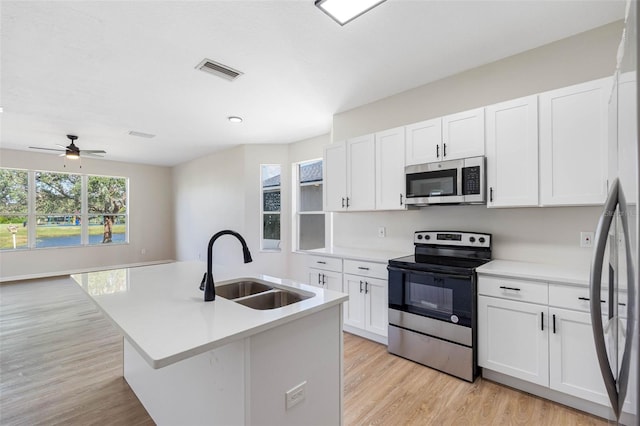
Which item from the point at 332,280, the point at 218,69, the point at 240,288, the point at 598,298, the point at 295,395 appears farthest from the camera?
the point at 332,280

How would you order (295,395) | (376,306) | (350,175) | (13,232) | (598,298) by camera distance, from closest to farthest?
(598,298), (295,395), (376,306), (350,175), (13,232)

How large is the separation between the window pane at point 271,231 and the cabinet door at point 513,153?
12.9ft

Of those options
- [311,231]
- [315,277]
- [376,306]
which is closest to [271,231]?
[311,231]

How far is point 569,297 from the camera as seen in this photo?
195 centimetres

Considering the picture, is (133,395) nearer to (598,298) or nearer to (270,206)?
(598,298)

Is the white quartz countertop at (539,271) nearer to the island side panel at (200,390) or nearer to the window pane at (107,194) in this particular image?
the island side panel at (200,390)

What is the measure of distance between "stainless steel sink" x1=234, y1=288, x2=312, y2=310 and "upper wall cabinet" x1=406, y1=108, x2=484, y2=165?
73.8 inches

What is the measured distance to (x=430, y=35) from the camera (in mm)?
2332

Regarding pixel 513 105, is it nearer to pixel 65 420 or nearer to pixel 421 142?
pixel 421 142

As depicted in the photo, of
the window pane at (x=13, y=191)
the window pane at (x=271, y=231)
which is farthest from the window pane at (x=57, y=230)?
the window pane at (x=271, y=231)

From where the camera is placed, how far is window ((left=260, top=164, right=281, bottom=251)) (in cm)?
570

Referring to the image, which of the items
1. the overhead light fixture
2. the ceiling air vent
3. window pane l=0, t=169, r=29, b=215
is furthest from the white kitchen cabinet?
window pane l=0, t=169, r=29, b=215

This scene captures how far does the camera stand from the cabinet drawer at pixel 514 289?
6.72ft

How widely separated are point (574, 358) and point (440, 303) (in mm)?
875
